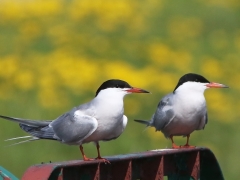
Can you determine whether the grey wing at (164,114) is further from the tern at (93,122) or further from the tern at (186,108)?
the tern at (93,122)

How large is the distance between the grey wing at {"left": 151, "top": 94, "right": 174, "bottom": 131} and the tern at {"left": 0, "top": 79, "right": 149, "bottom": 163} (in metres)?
0.89

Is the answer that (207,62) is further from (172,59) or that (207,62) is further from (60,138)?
(60,138)

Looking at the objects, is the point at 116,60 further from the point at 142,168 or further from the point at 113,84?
the point at 142,168

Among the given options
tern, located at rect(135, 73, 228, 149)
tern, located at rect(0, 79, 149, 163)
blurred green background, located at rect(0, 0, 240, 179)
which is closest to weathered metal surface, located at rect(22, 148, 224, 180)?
tern, located at rect(0, 79, 149, 163)

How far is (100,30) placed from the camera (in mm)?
13500

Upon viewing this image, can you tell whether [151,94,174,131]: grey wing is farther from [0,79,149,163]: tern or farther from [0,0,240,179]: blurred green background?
[0,0,240,179]: blurred green background

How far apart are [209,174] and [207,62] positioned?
7.25 metres

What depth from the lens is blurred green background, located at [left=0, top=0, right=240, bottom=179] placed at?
1040 centimetres

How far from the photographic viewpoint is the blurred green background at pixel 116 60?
34.1 ft

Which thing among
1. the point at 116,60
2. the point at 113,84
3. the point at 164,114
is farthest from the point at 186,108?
the point at 116,60

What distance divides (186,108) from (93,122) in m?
1.15

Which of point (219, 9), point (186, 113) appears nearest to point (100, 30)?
point (219, 9)

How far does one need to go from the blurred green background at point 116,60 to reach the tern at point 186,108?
2788 millimetres

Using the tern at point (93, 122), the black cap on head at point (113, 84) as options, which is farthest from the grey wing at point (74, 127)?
the black cap on head at point (113, 84)
